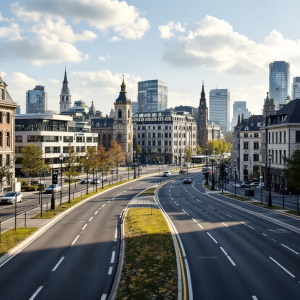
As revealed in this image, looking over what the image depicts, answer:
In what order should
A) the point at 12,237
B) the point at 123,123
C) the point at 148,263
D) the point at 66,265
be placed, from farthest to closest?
the point at 123,123 → the point at 12,237 → the point at 66,265 → the point at 148,263

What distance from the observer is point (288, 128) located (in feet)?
223

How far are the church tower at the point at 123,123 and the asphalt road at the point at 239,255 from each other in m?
119

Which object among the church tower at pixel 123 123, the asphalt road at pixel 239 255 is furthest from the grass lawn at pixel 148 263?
the church tower at pixel 123 123

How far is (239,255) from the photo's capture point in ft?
80.2

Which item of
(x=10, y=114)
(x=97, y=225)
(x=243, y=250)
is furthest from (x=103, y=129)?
(x=243, y=250)

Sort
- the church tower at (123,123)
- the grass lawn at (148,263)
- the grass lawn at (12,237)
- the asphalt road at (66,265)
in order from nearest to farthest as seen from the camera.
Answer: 1. the grass lawn at (148,263)
2. the asphalt road at (66,265)
3. the grass lawn at (12,237)
4. the church tower at (123,123)

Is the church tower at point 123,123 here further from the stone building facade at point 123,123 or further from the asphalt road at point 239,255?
the asphalt road at point 239,255

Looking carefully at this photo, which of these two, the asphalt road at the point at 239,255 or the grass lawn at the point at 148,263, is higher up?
the grass lawn at the point at 148,263

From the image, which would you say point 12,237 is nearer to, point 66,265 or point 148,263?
point 66,265

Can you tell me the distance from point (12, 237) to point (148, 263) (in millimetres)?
12572

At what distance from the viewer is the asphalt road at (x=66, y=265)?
1808 centimetres

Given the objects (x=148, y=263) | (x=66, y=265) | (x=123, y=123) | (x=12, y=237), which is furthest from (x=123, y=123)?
(x=148, y=263)

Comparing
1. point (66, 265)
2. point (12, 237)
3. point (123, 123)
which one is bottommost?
point (66, 265)

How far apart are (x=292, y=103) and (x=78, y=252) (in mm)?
57937
